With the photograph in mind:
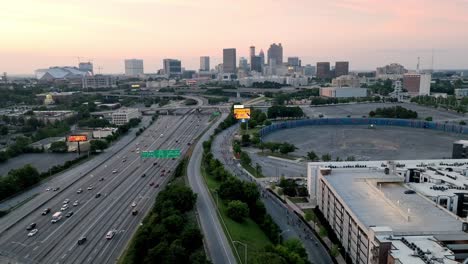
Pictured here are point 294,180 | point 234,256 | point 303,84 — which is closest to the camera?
point 234,256

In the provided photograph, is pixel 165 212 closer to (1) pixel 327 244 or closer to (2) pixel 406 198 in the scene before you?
(1) pixel 327 244

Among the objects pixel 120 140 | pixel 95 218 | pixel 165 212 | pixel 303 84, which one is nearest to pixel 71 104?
pixel 120 140

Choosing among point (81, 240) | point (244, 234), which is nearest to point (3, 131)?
point (81, 240)

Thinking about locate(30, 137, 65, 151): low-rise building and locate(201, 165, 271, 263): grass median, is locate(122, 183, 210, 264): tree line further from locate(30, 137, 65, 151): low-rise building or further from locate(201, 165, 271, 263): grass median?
locate(30, 137, 65, 151): low-rise building

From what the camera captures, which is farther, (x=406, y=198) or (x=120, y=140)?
(x=120, y=140)

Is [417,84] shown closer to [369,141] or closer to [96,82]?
[369,141]

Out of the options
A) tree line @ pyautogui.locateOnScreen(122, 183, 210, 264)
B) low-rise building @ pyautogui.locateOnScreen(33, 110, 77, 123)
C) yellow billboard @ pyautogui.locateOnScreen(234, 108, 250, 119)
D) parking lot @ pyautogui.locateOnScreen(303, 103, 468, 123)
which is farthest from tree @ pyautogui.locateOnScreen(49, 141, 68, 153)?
parking lot @ pyautogui.locateOnScreen(303, 103, 468, 123)
